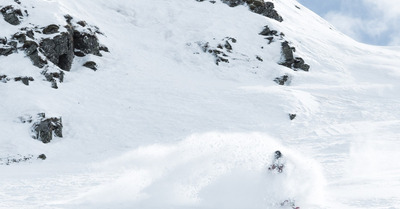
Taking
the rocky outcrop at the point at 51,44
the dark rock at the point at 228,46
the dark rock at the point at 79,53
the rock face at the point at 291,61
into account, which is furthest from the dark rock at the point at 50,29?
the rock face at the point at 291,61

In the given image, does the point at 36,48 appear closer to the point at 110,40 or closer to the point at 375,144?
the point at 110,40

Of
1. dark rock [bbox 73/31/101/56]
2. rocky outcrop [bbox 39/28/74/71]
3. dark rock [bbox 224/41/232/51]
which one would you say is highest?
dark rock [bbox 224/41/232/51]

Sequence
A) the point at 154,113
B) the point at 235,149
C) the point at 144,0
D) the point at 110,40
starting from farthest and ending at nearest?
the point at 144,0, the point at 110,40, the point at 154,113, the point at 235,149

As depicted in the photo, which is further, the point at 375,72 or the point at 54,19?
the point at 375,72

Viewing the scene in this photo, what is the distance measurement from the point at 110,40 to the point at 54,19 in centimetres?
547

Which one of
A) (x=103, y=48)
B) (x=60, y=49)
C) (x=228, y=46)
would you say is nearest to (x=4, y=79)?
(x=60, y=49)

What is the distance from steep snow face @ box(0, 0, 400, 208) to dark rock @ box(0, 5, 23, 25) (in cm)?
82

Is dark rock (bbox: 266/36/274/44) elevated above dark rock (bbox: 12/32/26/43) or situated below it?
above

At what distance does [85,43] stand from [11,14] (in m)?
5.44

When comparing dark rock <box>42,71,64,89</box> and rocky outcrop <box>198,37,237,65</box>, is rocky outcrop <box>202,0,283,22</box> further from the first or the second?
dark rock <box>42,71,64,89</box>

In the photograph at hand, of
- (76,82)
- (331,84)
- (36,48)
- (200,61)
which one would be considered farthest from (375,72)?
(36,48)


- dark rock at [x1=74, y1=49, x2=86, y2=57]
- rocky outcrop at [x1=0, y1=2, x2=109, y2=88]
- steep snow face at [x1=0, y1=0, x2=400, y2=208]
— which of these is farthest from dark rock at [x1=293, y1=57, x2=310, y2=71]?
dark rock at [x1=74, y1=49, x2=86, y2=57]

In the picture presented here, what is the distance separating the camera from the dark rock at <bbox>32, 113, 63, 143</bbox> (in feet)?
63.8

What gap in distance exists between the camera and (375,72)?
117 ft
